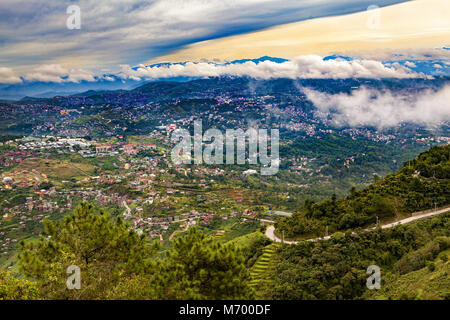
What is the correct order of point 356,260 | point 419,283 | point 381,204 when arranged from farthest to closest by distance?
1. point 381,204
2. point 356,260
3. point 419,283

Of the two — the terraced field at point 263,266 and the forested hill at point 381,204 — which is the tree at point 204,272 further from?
the forested hill at point 381,204

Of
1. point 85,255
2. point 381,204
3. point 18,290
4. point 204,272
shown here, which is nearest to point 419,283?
point 204,272

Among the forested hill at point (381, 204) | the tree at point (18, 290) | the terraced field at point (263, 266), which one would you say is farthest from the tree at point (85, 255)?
the forested hill at point (381, 204)

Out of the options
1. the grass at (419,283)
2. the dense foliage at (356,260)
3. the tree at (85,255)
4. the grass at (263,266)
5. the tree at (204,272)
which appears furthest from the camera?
the grass at (263,266)

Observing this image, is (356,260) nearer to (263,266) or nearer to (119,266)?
(263,266)

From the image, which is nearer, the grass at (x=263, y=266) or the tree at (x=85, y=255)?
the tree at (x=85, y=255)

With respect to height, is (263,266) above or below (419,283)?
below
